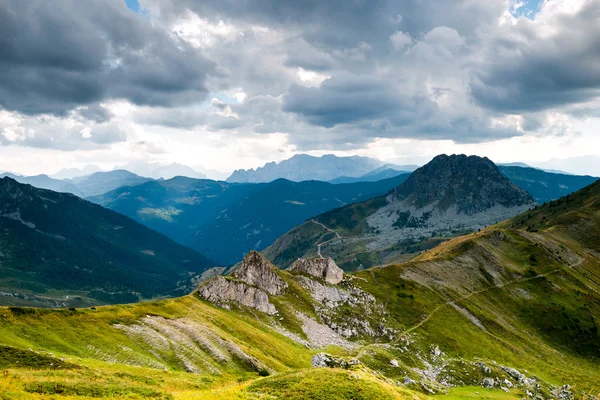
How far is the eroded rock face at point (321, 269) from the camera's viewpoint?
12794 cm

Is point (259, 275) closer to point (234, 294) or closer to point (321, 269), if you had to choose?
point (234, 294)

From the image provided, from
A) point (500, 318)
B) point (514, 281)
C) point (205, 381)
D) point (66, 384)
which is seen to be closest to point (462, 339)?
point (500, 318)

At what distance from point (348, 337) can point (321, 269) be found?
29.9 meters

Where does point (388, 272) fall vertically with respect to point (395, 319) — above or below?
above

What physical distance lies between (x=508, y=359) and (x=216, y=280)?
81.6 m

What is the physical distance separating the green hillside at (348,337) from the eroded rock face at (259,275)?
Answer: 12.7 inches

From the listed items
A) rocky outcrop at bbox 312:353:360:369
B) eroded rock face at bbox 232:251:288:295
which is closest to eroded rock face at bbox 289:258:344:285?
eroded rock face at bbox 232:251:288:295

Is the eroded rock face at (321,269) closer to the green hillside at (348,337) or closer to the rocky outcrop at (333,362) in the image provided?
the green hillside at (348,337)

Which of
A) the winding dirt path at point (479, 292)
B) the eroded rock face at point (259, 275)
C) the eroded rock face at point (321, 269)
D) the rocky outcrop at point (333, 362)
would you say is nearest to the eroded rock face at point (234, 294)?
the eroded rock face at point (259, 275)

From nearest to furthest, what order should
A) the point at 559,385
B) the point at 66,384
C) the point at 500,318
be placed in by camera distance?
the point at 66,384 → the point at 559,385 → the point at 500,318

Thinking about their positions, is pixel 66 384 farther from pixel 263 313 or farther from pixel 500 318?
pixel 500 318

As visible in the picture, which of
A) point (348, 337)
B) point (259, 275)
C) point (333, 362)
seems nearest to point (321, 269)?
point (259, 275)

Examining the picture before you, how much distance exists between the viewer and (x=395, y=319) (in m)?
115

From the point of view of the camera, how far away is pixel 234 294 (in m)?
103
